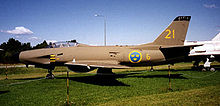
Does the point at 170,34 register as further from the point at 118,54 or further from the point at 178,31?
the point at 118,54

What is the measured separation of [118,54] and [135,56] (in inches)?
55.8

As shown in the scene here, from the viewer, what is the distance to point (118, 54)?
12000 mm

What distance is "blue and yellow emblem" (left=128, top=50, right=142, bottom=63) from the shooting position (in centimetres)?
1198

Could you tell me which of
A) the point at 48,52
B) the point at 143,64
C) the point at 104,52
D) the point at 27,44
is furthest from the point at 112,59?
the point at 27,44

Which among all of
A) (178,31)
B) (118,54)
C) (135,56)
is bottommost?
(135,56)

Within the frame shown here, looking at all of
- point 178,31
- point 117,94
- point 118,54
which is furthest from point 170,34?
point 117,94

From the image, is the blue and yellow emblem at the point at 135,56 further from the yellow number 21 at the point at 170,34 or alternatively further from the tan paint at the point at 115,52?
the yellow number 21 at the point at 170,34

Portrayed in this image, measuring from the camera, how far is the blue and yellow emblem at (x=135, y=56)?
1198 centimetres

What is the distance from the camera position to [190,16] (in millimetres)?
12781

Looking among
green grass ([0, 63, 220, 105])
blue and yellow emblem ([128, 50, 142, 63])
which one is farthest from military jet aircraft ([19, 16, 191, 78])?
green grass ([0, 63, 220, 105])

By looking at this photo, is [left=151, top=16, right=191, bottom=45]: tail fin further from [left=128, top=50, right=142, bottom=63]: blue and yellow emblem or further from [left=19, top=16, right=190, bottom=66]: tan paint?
[left=128, top=50, right=142, bottom=63]: blue and yellow emblem

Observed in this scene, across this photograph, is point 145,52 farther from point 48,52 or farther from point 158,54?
point 48,52

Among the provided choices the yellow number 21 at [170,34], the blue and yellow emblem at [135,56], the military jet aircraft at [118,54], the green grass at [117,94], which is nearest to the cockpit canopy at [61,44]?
the military jet aircraft at [118,54]

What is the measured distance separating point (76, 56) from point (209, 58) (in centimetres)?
1573
